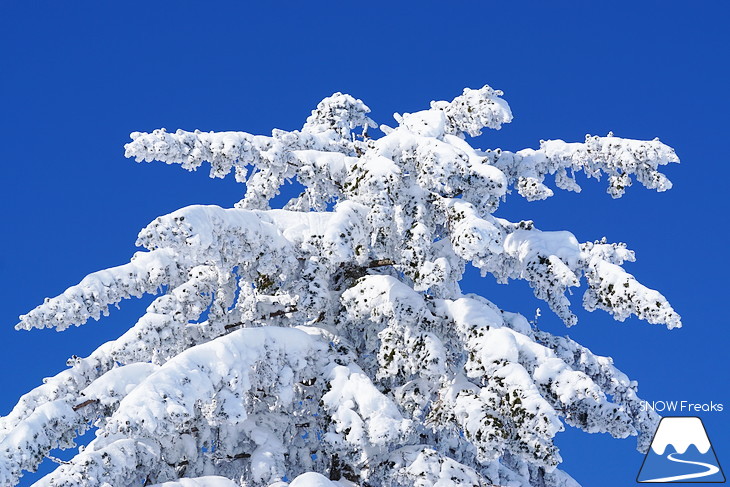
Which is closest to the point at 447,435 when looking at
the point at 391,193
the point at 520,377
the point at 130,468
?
the point at 520,377

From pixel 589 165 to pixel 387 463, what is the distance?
575cm

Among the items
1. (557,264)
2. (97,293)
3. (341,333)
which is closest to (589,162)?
(557,264)

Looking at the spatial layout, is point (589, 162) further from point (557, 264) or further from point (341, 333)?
point (341, 333)

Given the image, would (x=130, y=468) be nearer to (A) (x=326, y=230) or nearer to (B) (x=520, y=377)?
(A) (x=326, y=230)

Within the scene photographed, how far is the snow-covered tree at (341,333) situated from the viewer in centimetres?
911

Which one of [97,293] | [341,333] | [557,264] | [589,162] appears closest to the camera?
[557,264]

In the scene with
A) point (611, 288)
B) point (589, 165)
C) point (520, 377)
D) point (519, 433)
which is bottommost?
point (519, 433)

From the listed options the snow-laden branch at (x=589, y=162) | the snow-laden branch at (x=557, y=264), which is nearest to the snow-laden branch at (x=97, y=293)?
the snow-laden branch at (x=557, y=264)

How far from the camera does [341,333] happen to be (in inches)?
453

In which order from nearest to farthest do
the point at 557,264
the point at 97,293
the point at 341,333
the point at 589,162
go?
the point at 557,264 < the point at 97,293 < the point at 341,333 < the point at 589,162

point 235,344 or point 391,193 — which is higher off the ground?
point 391,193

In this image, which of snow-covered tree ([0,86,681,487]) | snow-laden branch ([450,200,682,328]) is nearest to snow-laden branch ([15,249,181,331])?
snow-covered tree ([0,86,681,487])

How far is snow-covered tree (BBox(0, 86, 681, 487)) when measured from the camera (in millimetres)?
9109

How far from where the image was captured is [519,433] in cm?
870
